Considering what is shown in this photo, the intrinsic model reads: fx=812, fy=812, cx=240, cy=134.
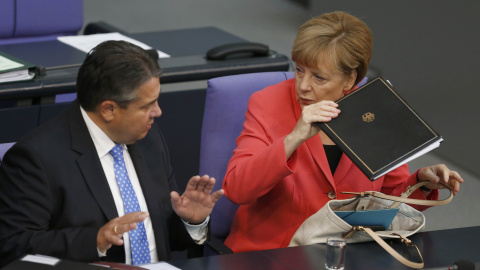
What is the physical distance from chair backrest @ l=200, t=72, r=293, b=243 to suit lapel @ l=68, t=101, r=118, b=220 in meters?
0.59

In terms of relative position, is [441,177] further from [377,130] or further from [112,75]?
[112,75]

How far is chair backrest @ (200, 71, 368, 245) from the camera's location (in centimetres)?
291

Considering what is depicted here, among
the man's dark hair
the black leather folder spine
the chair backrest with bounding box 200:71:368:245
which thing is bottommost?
the chair backrest with bounding box 200:71:368:245

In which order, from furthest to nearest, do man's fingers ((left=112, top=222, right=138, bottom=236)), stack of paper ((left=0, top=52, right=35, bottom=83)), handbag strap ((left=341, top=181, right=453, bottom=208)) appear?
stack of paper ((left=0, top=52, right=35, bottom=83)) < handbag strap ((left=341, top=181, right=453, bottom=208)) < man's fingers ((left=112, top=222, right=138, bottom=236))

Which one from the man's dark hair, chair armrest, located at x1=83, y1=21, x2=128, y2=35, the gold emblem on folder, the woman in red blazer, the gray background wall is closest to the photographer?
the man's dark hair

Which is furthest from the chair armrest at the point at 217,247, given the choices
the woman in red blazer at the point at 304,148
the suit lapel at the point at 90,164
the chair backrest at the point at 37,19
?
the chair backrest at the point at 37,19

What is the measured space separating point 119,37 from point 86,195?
212 cm

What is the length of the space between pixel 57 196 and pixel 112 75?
14.9 inches

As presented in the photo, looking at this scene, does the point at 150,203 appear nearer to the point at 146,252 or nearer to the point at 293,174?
the point at 146,252

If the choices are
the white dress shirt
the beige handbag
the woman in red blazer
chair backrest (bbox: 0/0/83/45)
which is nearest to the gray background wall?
chair backrest (bbox: 0/0/83/45)

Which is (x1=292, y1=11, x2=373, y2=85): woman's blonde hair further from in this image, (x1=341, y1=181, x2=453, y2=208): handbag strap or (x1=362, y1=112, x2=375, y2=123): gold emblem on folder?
(x1=341, y1=181, x2=453, y2=208): handbag strap

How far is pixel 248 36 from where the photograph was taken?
802 centimetres

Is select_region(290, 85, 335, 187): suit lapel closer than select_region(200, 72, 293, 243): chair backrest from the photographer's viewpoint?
Yes

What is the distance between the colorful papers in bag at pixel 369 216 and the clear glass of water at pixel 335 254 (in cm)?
18
